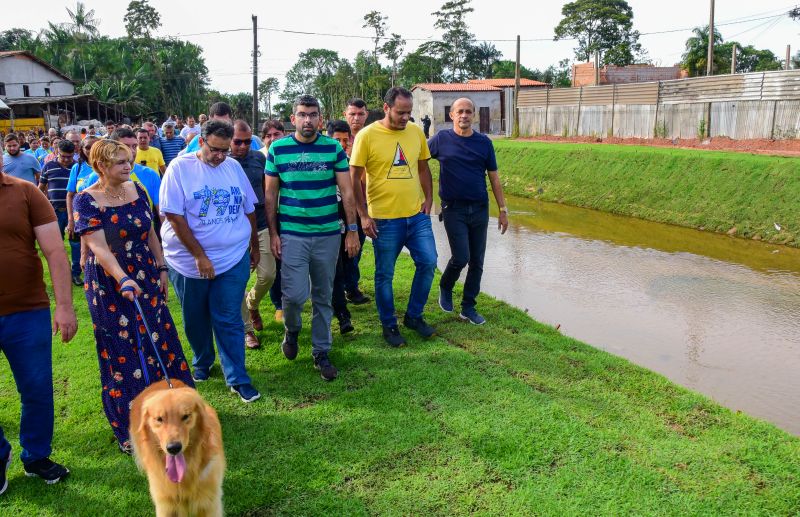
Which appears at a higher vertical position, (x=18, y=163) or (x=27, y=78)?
(x=27, y=78)

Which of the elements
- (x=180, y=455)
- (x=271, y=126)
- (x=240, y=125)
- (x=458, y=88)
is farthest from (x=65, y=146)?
(x=458, y=88)

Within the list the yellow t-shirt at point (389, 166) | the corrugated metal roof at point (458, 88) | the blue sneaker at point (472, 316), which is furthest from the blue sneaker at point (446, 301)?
the corrugated metal roof at point (458, 88)

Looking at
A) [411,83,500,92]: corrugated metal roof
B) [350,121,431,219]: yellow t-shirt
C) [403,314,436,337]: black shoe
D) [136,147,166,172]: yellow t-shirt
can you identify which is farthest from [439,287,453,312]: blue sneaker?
[411,83,500,92]: corrugated metal roof

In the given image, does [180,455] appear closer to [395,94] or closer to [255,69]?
[395,94]

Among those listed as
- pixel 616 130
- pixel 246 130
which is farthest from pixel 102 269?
pixel 616 130

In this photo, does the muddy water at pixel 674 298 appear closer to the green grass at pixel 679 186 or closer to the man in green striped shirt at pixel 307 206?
the green grass at pixel 679 186

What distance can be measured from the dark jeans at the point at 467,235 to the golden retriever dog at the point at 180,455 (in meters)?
3.32

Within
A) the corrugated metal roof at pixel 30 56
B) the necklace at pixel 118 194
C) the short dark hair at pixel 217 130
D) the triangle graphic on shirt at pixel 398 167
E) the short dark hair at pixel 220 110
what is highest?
the corrugated metal roof at pixel 30 56

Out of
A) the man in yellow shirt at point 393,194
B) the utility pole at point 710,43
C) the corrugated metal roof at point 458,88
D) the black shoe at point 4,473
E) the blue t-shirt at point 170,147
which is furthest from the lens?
the corrugated metal roof at point 458,88

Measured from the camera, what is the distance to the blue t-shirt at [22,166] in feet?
29.3

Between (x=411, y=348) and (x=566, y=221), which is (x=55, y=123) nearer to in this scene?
(x=566, y=221)

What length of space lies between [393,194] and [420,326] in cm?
124

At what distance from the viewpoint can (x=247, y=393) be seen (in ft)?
14.0

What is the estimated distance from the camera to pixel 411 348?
5.20 meters
